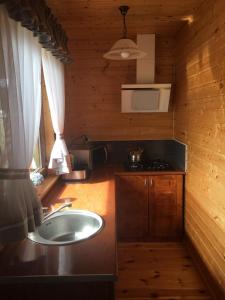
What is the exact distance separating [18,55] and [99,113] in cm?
198

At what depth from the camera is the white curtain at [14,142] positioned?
110 cm

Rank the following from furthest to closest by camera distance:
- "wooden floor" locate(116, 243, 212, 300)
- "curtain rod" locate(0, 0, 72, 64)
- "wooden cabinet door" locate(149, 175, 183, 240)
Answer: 1. "wooden cabinet door" locate(149, 175, 183, 240)
2. "wooden floor" locate(116, 243, 212, 300)
3. "curtain rod" locate(0, 0, 72, 64)

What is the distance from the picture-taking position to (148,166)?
301 cm

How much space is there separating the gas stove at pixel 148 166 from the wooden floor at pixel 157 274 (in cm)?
84

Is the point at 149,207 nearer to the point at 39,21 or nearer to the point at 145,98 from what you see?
the point at 145,98

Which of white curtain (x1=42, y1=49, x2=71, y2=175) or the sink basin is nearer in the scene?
the sink basin

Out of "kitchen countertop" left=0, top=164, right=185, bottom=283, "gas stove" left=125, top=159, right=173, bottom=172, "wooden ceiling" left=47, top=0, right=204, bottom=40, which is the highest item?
"wooden ceiling" left=47, top=0, right=204, bottom=40

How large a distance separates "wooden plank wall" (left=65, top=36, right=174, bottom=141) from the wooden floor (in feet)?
4.33

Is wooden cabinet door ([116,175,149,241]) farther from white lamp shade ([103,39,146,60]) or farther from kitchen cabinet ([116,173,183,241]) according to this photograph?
white lamp shade ([103,39,146,60])

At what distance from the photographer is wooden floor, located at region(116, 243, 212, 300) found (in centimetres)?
207

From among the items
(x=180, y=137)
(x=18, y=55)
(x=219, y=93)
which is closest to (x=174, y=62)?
(x=180, y=137)

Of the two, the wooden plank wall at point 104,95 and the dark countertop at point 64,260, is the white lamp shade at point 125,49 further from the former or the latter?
the dark countertop at point 64,260

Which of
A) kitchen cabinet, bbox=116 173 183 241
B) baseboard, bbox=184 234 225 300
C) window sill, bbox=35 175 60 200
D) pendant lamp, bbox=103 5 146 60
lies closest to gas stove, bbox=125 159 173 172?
kitchen cabinet, bbox=116 173 183 241

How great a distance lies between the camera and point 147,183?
2838 mm
